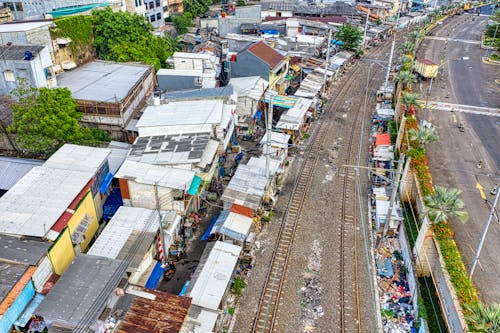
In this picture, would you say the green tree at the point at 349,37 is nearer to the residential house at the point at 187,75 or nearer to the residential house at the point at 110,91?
the residential house at the point at 187,75

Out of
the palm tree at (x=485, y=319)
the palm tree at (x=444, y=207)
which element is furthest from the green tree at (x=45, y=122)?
the palm tree at (x=485, y=319)

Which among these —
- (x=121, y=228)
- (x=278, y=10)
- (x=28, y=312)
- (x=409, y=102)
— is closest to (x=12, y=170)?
(x=121, y=228)

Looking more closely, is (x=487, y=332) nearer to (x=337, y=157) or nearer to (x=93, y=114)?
(x=337, y=157)

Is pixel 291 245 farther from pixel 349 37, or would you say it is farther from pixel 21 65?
pixel 349 37

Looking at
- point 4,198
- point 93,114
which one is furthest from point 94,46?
point 4,198

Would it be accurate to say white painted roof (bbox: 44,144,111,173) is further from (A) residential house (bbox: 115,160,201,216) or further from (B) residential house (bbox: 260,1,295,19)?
(B) residential house (bbox: 260,1,295,19)
